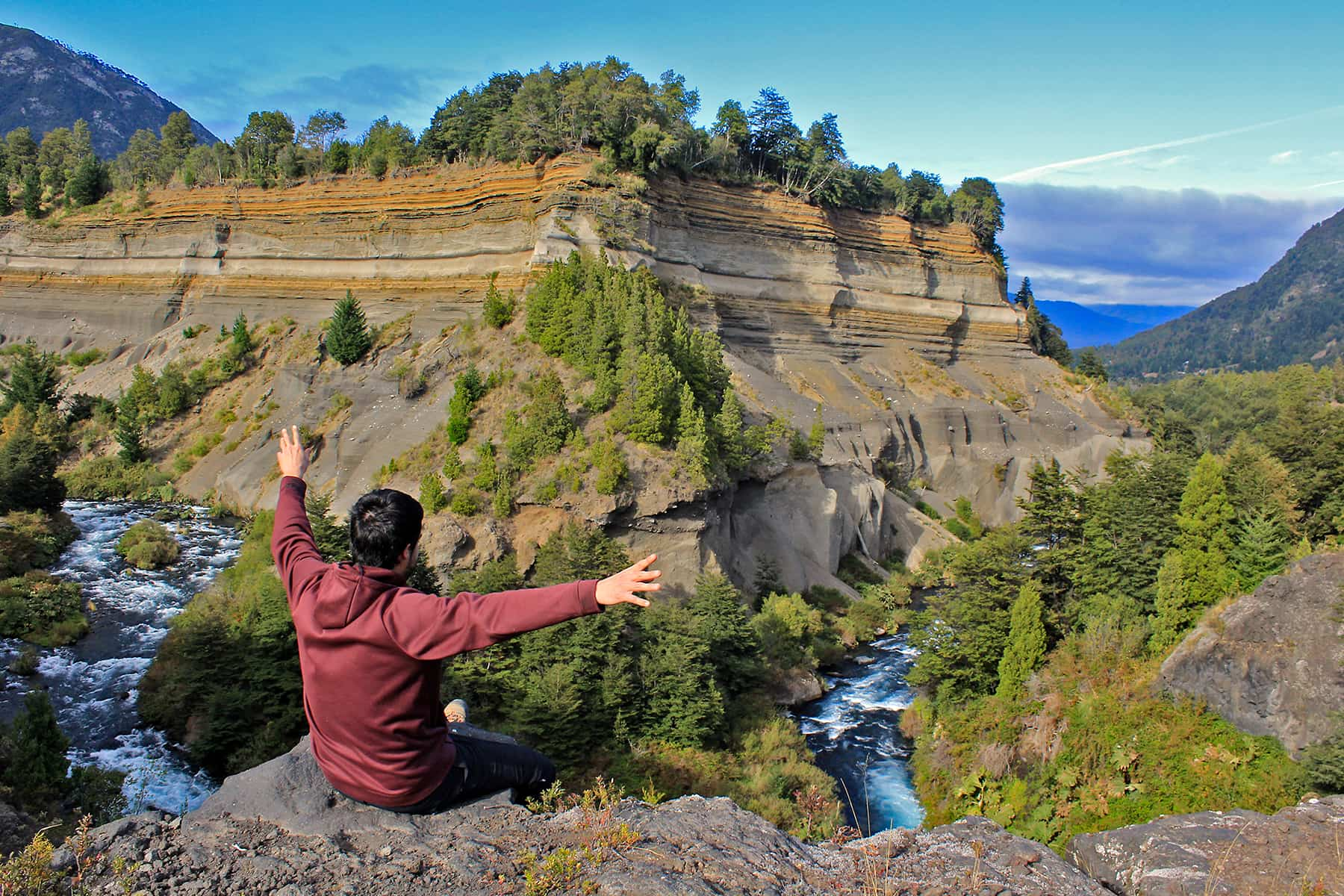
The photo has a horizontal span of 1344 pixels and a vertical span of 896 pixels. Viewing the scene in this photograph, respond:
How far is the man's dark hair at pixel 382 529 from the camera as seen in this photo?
4.17 metres

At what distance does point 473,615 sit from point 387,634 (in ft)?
1.74

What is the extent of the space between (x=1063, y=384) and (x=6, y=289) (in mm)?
72368

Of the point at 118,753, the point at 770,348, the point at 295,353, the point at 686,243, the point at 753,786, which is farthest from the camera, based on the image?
the point at 770,348

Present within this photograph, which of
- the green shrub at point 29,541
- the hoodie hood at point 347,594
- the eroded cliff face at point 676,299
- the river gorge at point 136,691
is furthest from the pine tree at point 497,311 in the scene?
the hoodie hood at point 347,594

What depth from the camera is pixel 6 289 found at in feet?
169

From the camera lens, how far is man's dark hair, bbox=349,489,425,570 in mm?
4168

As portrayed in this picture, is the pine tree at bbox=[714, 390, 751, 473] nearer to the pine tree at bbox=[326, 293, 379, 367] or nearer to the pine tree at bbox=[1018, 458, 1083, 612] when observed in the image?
the pine tree at bbox=[1018, 458, 1083, 612]

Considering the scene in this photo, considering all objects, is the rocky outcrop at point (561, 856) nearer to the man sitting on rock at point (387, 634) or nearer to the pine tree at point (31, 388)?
the man sitting on rock at point (387, 634)

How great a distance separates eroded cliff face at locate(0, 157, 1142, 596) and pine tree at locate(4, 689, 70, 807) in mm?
15643

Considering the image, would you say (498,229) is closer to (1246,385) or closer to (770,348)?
(770,348)

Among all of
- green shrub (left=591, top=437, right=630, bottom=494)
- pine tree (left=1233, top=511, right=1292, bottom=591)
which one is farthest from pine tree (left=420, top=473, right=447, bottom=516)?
pine tree (left=1233, top=511, right=1292, bottom=591)

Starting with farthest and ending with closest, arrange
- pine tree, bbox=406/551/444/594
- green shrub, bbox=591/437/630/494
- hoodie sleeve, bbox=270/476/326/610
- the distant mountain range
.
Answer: the distant mountain range < green shrub, bbox=591/437/630/494 < pine tree, bbox=406/551/444/594 < hoodie sleeve, bbox=270/476/326/610

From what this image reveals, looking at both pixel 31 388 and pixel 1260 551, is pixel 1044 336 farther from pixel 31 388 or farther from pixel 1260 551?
pixel 31 388

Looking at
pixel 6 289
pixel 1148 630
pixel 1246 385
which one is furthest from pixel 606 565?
pixel 1246 385
